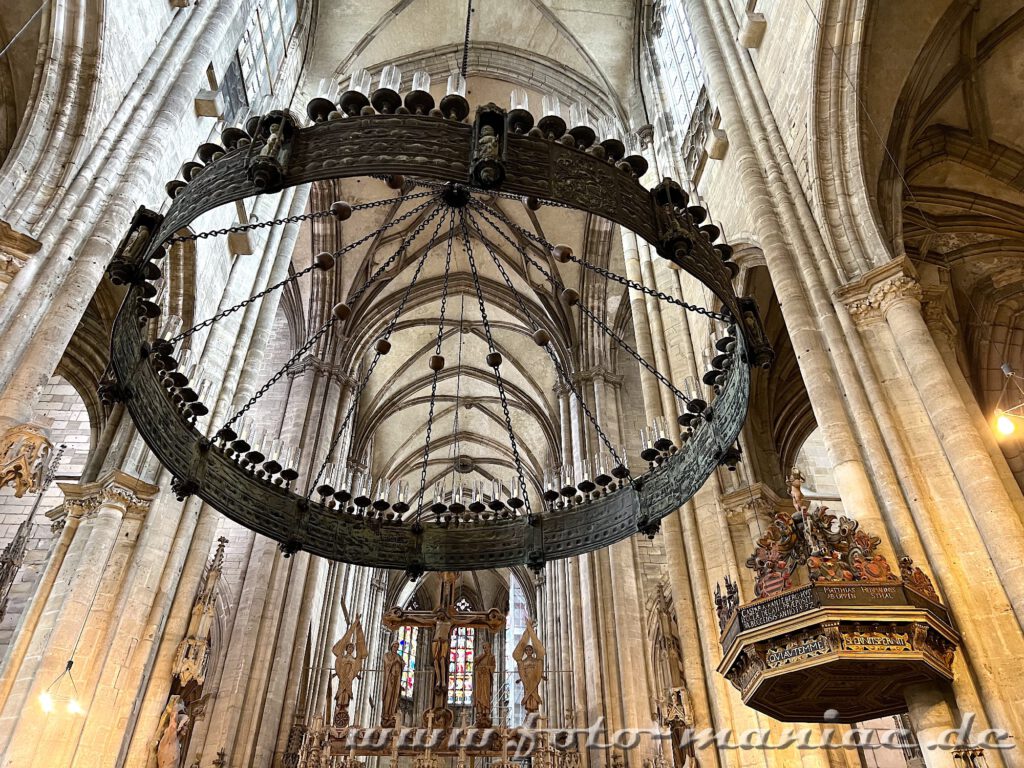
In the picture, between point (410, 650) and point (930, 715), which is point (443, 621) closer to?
point (930, 715)

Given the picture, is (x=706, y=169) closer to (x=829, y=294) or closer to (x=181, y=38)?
(x=829, y=294)

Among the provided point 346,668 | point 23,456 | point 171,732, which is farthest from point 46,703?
point 346,668

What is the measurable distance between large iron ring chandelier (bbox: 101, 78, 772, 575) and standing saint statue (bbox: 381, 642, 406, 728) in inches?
123

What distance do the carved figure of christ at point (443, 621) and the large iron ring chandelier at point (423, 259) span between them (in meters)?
2.08

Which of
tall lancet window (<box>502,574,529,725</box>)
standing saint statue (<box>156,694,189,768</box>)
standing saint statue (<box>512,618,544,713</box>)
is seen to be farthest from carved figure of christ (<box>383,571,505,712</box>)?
tall lancet window (<box>502,574,529,725</box>)

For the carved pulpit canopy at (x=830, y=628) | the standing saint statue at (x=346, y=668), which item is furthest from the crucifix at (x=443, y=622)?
the carved pulpit canopy at (x=830, y=628)

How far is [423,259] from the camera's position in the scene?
5699mm

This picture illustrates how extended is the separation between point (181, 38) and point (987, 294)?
12733 mm

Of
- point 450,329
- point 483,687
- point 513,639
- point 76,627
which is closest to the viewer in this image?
point 76,627

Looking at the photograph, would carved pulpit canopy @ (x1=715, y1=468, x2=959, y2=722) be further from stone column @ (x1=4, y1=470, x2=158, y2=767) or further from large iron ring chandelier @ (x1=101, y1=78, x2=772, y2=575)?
stone column @ (x1=4, y1=470, x2=158, y2=767)

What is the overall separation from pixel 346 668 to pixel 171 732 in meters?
2.94

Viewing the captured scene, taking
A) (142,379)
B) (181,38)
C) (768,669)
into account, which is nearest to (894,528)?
(768,669)

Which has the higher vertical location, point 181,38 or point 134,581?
point 181,38

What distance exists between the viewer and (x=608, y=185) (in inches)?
189
